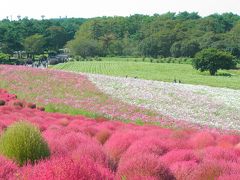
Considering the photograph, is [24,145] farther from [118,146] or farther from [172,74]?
[172,74]

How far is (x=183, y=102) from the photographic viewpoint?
34500 mm

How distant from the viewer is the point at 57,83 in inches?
1656

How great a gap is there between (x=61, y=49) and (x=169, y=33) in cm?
5344

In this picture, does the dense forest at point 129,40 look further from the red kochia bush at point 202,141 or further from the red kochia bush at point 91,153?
the red kochia bush at point 91,153

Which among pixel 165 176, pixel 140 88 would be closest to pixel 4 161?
pixel 165 176

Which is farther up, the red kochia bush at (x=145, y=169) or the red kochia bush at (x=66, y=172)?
the red kochia bush at (x=66, y=172)

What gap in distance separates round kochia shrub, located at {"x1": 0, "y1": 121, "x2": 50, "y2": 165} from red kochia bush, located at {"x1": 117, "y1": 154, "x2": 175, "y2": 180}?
1626mm

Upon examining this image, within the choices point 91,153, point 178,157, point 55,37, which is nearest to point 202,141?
point 178,157

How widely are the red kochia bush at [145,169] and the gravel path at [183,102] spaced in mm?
18528

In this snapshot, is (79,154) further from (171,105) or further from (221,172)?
(171,105)

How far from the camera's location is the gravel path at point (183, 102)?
91.2 feet

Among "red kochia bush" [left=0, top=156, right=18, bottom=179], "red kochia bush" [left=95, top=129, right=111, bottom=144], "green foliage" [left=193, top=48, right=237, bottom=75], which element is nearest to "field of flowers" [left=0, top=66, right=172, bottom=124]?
"red kochia bush" [left=95, top=129, right=111, bottom=144]

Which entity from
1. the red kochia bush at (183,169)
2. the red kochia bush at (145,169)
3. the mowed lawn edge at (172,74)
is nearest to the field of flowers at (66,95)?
the red kochia bush at (183,169)

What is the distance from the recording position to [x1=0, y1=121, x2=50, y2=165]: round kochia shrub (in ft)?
24.9
